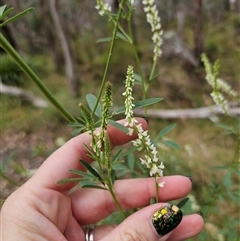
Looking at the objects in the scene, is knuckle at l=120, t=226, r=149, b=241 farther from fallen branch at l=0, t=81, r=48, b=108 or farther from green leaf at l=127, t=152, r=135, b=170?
fallen branch at l=0, t=81, r=48, b=108

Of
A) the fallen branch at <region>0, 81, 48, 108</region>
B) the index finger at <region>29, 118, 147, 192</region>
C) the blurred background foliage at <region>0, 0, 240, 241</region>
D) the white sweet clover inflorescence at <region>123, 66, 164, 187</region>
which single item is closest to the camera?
the white sweet clover inflorescence at <region>123, 66, 164, 187</region>

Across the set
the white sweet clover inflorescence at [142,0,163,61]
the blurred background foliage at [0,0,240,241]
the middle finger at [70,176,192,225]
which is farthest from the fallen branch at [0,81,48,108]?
the white sweet clover inflorescence at [142,0,163,61]

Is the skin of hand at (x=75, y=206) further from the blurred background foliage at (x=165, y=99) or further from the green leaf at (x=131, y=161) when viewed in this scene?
the blurred background foliage at (x=165, y=99)

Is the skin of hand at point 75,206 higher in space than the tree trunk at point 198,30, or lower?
higher

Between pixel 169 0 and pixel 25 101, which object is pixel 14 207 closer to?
pixel 25 101

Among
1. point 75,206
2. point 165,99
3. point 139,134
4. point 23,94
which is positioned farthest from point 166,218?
point 23,94

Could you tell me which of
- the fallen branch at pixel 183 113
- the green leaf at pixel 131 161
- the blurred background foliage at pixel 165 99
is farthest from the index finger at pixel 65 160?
the fallen branch at pixel 183 113

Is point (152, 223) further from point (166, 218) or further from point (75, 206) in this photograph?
point (75, 206)
